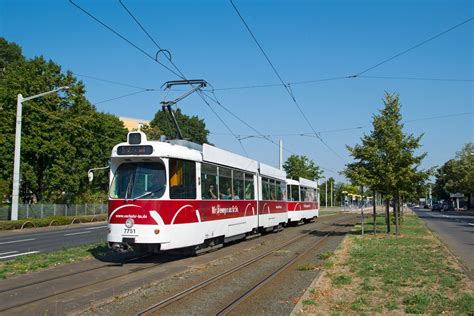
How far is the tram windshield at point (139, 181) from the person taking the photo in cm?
1252

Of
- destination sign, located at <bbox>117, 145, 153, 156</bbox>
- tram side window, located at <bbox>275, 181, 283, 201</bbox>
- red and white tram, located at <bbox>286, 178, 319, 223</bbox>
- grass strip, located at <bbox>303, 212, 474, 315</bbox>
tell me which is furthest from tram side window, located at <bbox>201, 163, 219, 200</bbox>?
red and white tram, located at <bbox>286, 178, 319, 223</bbox>

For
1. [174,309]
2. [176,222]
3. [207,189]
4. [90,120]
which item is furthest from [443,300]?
[90,120]

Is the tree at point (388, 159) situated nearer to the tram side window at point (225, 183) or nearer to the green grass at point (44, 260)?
the tram side window at point (225, 183)

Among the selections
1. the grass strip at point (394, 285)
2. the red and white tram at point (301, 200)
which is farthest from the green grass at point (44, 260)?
the red and white tram at point (301, 200)

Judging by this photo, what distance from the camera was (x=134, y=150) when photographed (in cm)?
1280

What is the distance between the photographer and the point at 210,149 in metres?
15.3

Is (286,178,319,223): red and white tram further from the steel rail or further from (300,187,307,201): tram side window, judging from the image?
the steel rail

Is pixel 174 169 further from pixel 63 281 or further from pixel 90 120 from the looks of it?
pixel 90 120

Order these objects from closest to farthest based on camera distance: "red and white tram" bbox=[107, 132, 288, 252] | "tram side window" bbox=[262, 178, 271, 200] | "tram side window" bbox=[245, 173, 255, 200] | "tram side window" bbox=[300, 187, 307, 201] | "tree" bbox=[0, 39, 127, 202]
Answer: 1. "red and white tram" bbox=[107, 132, 288, 252]
2. "tram side window" bbox=[245, 173, 255, 200]
3. "tram side window" bbox=[262, 178, 271, 200]
4. "tram side window" bbox=[300, 187, 307, 201]
5. "tree" bbox=[0, 39, 127, 202]

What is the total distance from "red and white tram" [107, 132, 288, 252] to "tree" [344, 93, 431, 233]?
8.60m

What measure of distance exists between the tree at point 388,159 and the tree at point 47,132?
27.0 metres

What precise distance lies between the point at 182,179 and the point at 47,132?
32.6 metres

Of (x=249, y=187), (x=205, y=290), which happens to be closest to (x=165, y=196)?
(x=205, y=290)

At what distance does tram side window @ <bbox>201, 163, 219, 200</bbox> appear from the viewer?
14.5 m
